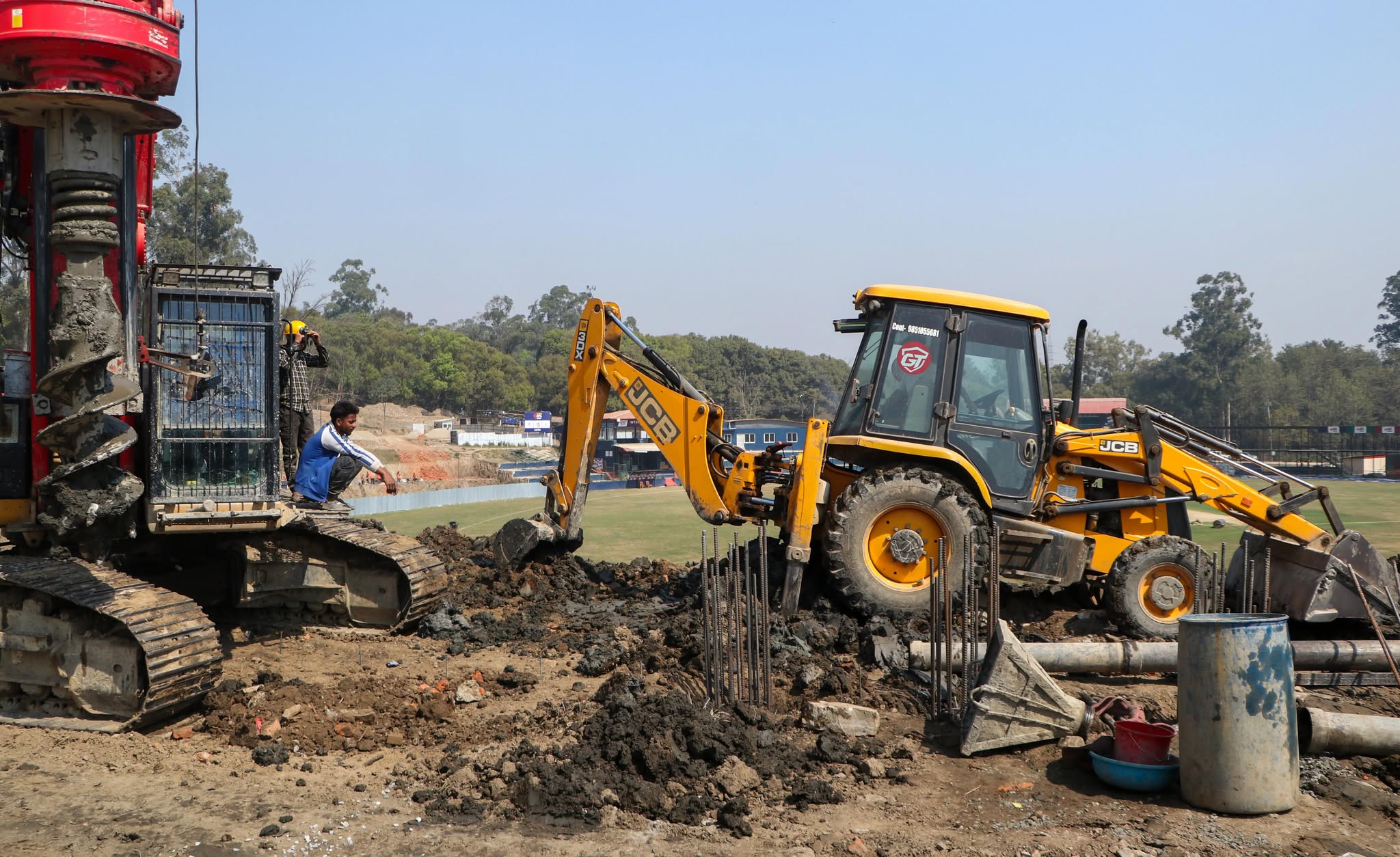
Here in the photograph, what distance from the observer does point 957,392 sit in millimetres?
9711

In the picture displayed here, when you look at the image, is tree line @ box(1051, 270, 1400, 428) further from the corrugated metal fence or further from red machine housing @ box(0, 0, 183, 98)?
red machine housing @ box(0, 0, 183, 98)

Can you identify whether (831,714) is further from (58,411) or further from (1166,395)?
(1166,395)

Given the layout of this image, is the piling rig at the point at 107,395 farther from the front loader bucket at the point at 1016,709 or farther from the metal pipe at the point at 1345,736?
the metal pipe at the point at 1345,736

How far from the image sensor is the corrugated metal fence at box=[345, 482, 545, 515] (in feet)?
72.8

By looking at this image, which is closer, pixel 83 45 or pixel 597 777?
pixel 597 777

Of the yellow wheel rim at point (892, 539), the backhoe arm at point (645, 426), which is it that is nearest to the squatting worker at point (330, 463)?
the backhoe arm at point (645, 426)

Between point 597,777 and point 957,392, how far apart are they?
5.25 metres

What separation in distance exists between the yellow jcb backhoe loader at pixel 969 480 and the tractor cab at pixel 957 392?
15 millimetres

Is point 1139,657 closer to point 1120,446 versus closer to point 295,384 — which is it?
point 1120,446

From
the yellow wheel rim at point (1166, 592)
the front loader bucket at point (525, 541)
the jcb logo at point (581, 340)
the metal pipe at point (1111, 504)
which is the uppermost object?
the jcb logo at point (581, 340)

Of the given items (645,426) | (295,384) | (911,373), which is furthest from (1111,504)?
(295,384)

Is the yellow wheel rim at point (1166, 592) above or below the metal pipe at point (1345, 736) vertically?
above

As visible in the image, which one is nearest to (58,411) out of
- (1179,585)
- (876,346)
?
(876,346)

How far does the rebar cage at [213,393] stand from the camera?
7.59 meters
